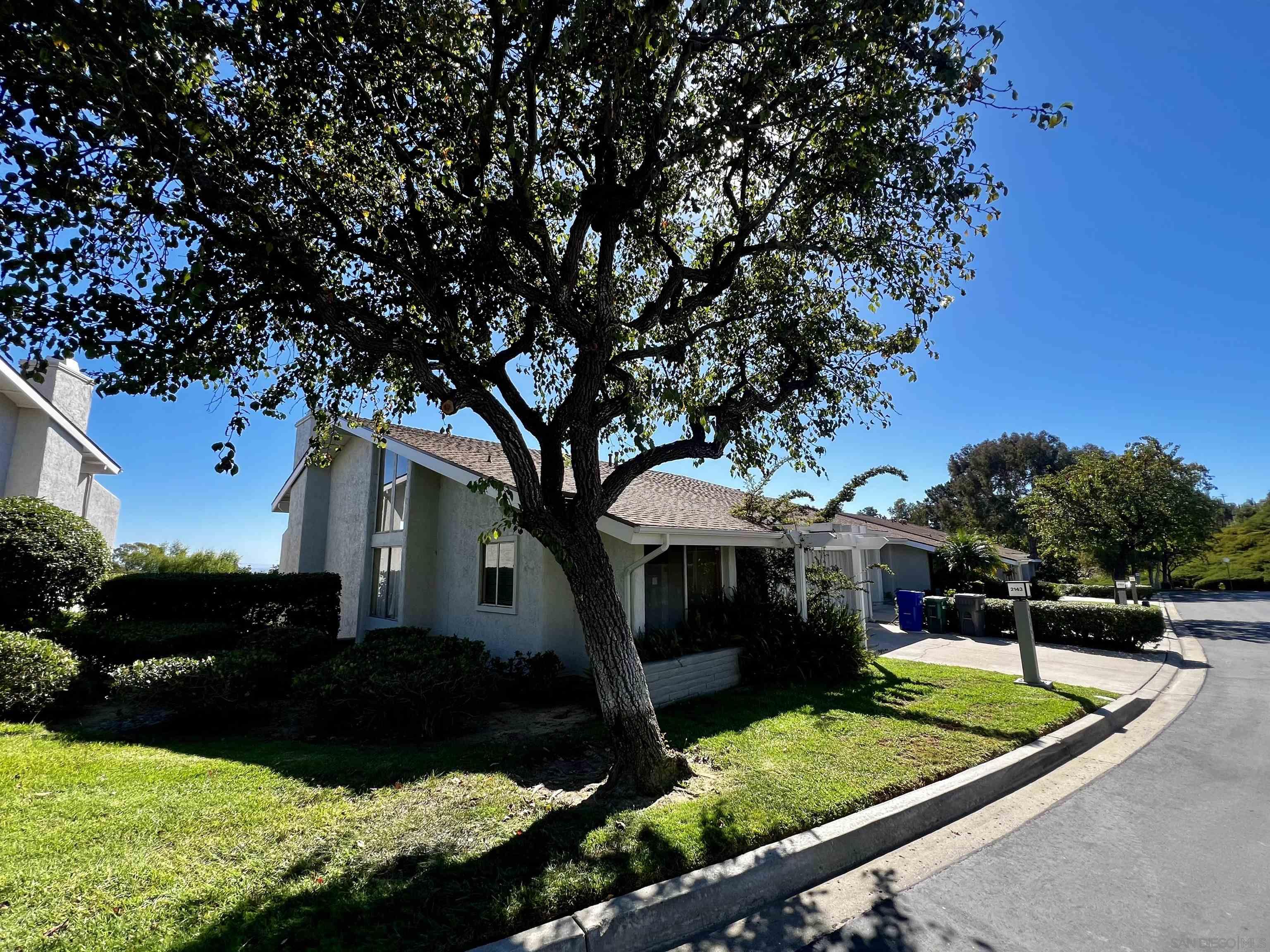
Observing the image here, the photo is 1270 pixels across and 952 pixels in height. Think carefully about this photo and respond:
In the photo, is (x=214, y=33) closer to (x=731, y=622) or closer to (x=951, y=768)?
(x=951, y=768)

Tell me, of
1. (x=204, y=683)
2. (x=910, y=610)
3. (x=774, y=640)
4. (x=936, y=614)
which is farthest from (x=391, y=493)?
(x=936, y=614)

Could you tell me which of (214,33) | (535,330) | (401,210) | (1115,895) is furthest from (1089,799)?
(214,33)

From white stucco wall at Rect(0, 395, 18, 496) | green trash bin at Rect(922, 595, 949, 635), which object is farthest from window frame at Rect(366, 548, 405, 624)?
green trash bin at Rect(922, 595, 949, 635)

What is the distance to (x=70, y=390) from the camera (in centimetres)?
1706

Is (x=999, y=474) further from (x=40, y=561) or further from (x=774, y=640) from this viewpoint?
(x=40, y=561)

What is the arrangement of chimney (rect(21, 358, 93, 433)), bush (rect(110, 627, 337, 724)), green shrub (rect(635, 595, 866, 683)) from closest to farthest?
bush (rect(110, 627, 337, 724))
green shrub (rect(635, 595, 866, 683))
chimney (rect(21, 358, 93, 433))

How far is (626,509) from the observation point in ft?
32.9

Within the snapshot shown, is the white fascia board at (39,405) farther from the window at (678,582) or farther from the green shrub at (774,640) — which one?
the green shrub at (774,640)

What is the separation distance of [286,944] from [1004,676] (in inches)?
427

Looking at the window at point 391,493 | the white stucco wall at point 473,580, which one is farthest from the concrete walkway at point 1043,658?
the window at point 391,493

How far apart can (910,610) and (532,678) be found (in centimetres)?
1329

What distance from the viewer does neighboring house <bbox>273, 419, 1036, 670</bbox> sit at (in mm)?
10062

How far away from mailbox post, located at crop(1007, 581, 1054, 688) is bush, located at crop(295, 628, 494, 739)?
8301 millimetres

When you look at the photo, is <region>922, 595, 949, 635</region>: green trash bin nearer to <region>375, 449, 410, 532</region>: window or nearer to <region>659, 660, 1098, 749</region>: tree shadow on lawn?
<region>659, 660, 1098, 749</region>: tree shadow on lawn
